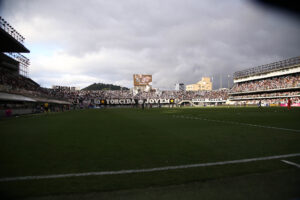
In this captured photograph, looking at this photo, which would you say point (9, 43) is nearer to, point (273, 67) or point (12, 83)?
point (12, 83)

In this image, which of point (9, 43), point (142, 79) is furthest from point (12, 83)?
point (142, 79)

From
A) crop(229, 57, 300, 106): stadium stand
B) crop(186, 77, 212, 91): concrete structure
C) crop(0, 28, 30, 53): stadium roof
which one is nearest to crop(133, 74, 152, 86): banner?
crop(229, 57, 300, 106): stadium stand

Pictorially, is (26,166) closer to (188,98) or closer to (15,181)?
(15,181)

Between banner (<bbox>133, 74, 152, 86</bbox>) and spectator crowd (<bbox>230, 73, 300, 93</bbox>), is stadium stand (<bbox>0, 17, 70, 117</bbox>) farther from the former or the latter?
spectator crowd (<bbox>230, 73, 300, 93</bbox>)

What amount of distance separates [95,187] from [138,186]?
666 mm

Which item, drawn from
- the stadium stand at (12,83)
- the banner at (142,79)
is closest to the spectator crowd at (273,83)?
the banner at (142,79)

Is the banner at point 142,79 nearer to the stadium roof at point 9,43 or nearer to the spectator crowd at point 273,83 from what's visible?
the spectator crowd at point 273,83

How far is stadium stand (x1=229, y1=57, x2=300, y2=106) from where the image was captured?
169 feet

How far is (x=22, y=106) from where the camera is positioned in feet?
92.5

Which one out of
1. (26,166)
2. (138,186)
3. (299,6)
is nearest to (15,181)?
(26,166)

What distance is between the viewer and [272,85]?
58.0 m

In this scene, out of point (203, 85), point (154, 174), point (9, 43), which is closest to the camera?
point (154, 174)

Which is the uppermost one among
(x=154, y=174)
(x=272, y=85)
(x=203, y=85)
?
(x=203, y=85)

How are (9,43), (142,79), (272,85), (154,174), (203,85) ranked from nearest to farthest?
(154,174) < (9,43) < (272,85) < (142,79) < (203,85)
